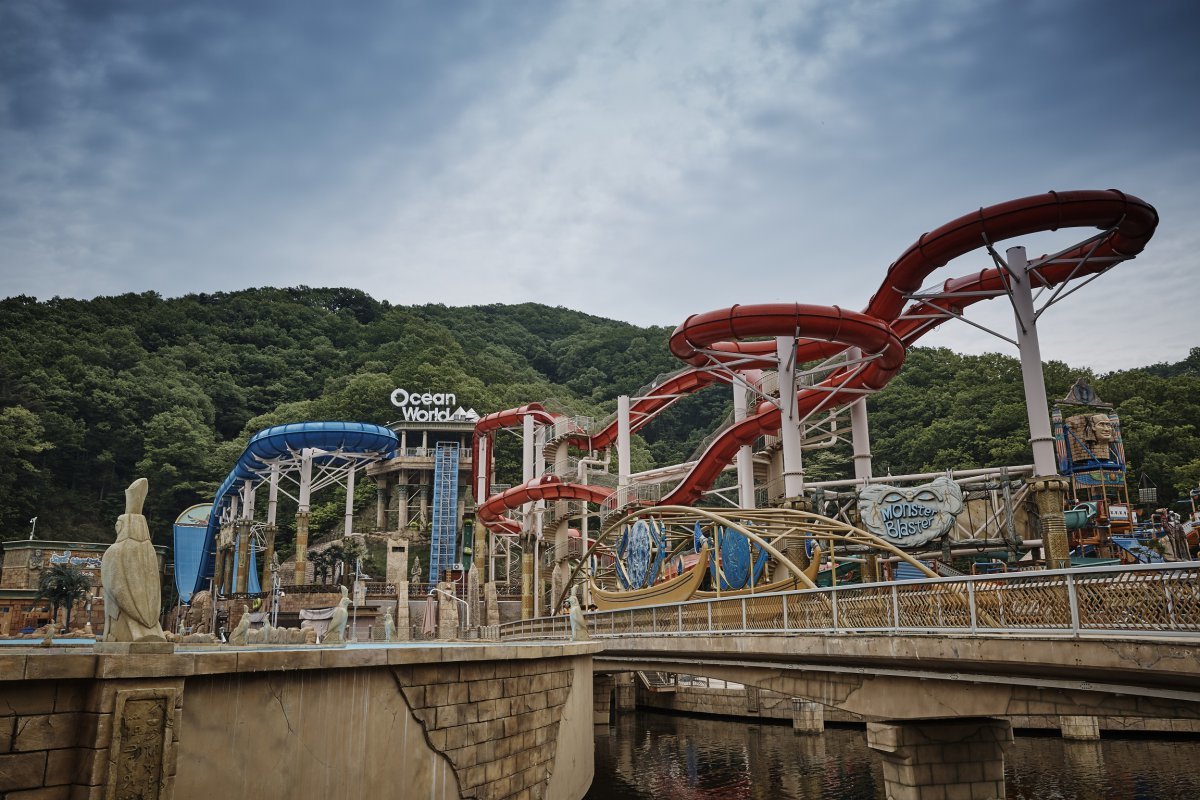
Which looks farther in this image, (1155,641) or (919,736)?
(919,736)

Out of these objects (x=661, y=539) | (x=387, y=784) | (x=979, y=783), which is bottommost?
(x=979, y=783)

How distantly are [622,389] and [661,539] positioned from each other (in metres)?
64.9

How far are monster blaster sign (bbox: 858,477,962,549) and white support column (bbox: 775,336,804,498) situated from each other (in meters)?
2.34

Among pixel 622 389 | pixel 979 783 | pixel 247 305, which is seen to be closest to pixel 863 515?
pixel 979 783

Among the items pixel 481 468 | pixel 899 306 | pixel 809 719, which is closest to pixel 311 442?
pixel 481 468

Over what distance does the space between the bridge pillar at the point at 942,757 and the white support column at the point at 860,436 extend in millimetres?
16147

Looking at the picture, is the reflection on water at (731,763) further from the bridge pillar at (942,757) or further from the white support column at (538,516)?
the white support column at (538,516)

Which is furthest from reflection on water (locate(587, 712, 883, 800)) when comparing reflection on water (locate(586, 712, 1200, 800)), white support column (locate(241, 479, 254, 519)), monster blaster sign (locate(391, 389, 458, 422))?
monster blaster sign (locate(391, 389, 458, 422))

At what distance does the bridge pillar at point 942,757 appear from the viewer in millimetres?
15203

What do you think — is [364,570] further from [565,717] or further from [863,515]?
[565,717]

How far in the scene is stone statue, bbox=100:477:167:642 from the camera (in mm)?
8641

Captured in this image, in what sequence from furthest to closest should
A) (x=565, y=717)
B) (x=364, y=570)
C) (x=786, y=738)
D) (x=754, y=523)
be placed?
(x=364, y=570) → (x=786, y=738) → (x=754, y=523) → (x=565, y=717)

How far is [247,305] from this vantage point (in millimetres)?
99000

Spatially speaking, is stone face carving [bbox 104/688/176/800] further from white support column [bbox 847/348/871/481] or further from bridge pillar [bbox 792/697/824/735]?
bridge pillar [bbox 792/697/824/735]
